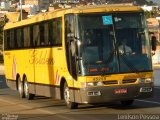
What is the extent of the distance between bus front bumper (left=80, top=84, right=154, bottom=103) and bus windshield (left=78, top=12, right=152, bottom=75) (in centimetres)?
47

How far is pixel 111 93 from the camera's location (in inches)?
682

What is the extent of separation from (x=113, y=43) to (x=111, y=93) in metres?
1.45

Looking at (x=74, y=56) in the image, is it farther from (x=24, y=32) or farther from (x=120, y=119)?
(x=24, y=32)

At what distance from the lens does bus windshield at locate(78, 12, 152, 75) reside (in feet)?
57.4

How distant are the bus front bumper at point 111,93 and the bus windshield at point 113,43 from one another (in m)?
0.47

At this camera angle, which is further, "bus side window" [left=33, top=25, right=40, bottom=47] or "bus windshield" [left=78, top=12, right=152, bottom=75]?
"bus side window" [left=33, top=25, right=40, bottom=47]

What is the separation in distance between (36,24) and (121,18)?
5139mm

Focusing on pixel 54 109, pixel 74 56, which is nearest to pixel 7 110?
pixel 54 109

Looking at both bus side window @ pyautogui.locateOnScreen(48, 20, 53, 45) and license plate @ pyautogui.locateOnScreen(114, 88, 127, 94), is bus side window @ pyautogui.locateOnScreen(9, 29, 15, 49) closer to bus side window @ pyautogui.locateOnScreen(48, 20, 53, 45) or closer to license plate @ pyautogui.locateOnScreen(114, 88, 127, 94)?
bus side window @ pyautogui.locateOnScreen(48, 20, 53, 45)

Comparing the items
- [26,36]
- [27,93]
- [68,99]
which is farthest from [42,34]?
[68,99]

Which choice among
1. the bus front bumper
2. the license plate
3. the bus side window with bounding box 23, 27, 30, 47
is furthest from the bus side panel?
the license plate

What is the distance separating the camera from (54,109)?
1908cm

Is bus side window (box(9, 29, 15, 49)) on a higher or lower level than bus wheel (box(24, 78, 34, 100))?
higher

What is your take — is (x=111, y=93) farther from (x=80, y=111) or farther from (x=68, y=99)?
(x=68, y=99)
